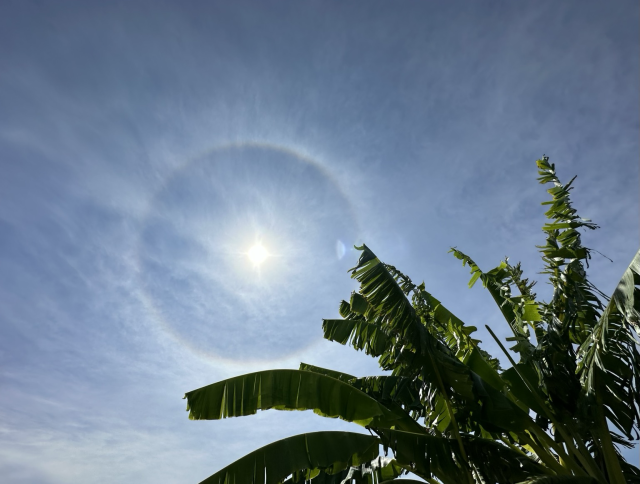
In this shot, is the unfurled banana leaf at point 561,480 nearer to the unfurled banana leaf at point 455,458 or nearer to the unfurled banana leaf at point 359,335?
the unfurled banana leaf at point 455,458

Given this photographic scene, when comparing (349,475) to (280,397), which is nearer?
(280,397)

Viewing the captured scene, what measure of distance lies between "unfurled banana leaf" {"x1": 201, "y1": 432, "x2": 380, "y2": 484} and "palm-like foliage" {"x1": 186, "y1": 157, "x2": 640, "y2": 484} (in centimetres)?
1

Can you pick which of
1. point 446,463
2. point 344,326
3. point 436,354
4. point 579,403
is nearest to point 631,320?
point 579,403

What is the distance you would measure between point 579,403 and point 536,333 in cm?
181

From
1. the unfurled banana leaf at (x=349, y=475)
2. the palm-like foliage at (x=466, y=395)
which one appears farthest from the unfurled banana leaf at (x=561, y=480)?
the unfurled banana leaf at (x=349, y=475)

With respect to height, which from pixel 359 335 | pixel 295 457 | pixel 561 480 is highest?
pixel 359 335

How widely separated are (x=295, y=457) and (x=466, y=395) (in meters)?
2.80

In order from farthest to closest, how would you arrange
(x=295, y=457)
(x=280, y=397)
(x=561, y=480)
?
(x=280, y=397) < (x=561, y=480) < (x=295, y=457)

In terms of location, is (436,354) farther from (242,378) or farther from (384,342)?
(242,378)

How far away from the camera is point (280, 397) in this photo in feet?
20.7

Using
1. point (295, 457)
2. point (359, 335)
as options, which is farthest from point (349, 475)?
point (359, 335)

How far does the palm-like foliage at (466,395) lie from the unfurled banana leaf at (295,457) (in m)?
0.01

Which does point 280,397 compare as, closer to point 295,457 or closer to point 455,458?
point 295,457

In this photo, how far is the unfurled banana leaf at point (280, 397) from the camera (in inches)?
237
